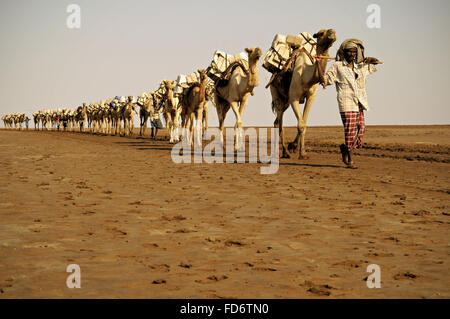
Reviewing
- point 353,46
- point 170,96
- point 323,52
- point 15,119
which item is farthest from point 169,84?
point 15,119

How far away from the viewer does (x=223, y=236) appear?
579 centimetres

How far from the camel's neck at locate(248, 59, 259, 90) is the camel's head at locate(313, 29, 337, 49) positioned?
12.9 ft

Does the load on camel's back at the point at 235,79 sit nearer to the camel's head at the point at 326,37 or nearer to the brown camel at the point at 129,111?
the camel's head at the point at 326,37

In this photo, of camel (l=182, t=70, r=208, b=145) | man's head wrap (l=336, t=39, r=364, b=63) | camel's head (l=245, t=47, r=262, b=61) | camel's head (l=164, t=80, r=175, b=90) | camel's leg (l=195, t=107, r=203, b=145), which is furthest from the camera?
camel's head (l=164, t=80, r=175, b=90)

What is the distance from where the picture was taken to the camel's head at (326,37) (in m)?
13.5

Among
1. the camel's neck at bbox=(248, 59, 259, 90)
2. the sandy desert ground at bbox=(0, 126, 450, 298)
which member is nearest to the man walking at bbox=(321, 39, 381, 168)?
the sandy desert ground at bbox=(0, 126, 450, 298)

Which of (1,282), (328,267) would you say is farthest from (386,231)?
(1,282)

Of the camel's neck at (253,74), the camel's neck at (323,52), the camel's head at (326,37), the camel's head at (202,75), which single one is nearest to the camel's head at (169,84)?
the camel's head at (202,75)

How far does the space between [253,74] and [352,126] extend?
6.25 meters

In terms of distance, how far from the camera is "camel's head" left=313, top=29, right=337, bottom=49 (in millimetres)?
13510

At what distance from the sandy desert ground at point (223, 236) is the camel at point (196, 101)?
40.3 feet

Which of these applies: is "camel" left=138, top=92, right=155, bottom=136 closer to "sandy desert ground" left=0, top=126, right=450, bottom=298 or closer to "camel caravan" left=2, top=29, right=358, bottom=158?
"camel caravan" left=2, top=29, right=358, bottom=158

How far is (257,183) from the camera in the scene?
10.3 metres

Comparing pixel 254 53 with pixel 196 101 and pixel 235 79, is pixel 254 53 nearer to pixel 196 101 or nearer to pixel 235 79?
pixel 235 79
